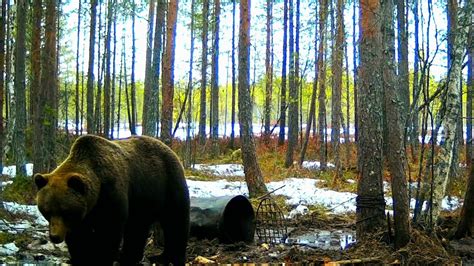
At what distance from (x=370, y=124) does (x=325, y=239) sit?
303 cm

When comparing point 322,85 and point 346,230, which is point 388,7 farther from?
point 322,85

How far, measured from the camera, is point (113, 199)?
5.91 m

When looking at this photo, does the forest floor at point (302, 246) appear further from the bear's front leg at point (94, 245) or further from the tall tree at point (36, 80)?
the bear's front leg at point (94, 245)

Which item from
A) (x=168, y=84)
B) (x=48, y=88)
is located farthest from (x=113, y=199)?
(x=48, y=88)

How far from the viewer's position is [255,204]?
46.1 ft

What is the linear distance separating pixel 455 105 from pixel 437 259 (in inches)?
123

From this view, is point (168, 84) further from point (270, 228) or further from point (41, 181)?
point (41, 181)

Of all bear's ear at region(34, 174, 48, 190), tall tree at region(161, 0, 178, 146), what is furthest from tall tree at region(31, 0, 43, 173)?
bear's ear at region(34, 174, 48, 190)

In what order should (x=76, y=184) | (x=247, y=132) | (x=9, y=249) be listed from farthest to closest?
(x=247, y=132)
(x=9, y=249)
(x=76, y=184)

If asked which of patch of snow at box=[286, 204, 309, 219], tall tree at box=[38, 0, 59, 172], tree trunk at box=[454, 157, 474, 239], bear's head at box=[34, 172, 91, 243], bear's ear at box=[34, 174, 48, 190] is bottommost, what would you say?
patch of snow at box=[286, 204, 309, 219]

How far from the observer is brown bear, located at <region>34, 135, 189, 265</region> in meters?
5.43

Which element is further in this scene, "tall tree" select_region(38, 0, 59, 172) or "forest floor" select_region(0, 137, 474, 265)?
"tall tree" select_region(38, 0, 59, 172)

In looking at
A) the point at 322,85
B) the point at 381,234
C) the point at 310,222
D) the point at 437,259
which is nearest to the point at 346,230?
the point at 310,222

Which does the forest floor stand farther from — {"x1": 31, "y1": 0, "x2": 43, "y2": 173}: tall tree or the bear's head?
the bear's head
